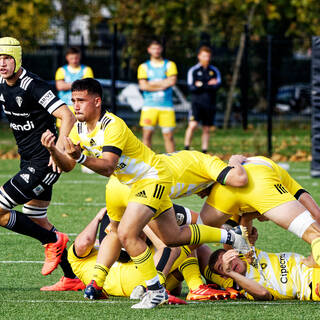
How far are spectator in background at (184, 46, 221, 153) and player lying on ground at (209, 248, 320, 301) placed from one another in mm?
9719

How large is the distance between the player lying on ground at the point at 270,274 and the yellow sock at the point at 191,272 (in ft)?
0.48

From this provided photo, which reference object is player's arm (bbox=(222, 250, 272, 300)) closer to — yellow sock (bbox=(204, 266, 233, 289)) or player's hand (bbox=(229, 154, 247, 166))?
yellow sock (bbox=(204, 266, 233, 289))

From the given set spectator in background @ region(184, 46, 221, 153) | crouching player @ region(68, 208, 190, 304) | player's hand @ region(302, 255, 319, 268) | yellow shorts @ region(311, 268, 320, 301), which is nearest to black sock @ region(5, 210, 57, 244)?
crouching player @ region(68, 208, 190, 304)

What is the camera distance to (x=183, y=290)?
297 inches

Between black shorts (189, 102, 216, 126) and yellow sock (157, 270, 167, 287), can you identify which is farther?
black shorts (189, 102, 216, 126)

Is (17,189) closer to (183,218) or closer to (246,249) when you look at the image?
(183,218)

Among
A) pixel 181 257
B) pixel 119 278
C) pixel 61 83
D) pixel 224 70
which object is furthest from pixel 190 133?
pixel 119 278

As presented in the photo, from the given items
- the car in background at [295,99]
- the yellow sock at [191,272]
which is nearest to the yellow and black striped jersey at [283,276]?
the yellow sock at [191,272]

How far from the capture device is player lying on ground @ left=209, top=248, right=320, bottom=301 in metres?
6.62

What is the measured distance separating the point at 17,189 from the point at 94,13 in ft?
85.4

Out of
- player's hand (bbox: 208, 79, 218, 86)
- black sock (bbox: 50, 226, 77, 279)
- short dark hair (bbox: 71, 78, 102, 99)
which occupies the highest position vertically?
short dark hair (bbox: 71, 78, 102, 99)

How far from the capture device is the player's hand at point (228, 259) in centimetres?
663

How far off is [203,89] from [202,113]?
53 cm

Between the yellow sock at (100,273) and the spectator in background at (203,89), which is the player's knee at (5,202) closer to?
the yellow sock at (100,273)
